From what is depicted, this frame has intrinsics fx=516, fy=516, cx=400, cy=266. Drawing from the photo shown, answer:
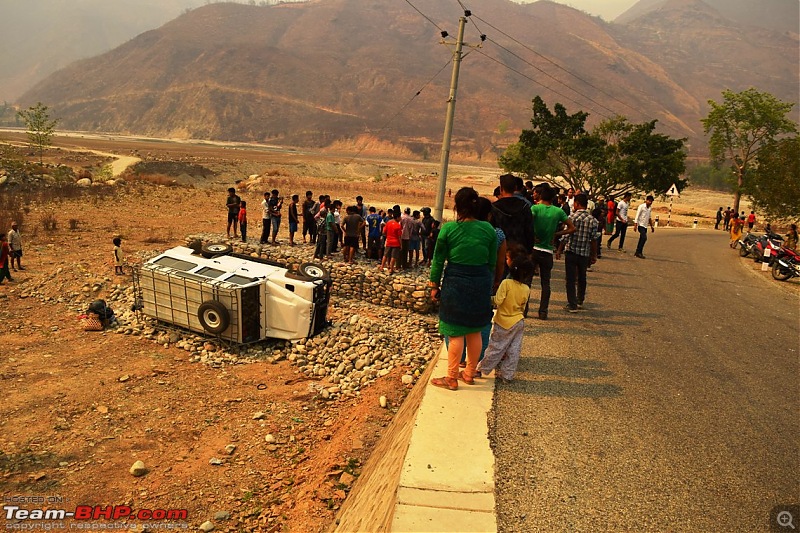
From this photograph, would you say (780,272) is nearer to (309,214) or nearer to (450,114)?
(450,114)

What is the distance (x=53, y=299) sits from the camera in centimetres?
1319

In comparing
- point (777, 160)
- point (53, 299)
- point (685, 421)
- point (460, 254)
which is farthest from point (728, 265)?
point (53, 299)

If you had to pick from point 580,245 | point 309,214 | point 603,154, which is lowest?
point 309,214

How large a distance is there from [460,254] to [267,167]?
50195 mm

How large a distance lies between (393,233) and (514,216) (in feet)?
22.5

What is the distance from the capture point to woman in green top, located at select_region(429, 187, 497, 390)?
475 cm

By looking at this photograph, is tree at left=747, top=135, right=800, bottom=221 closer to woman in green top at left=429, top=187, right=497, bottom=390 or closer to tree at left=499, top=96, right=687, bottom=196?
→ tree at left=499, top=96, right=687, bottom=196

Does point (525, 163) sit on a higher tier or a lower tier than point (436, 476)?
higher

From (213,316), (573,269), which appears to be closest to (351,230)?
(213,316)

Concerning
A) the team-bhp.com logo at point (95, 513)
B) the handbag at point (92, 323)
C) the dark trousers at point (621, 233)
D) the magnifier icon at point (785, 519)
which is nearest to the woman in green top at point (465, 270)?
the magnifier icon at point (785, 519)

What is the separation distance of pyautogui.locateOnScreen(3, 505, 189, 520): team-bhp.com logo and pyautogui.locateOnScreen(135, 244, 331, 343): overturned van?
178 inches

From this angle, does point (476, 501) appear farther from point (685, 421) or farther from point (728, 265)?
point (728, 265)

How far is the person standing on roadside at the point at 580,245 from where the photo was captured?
26.2 feet

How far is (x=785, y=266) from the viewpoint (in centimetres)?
1461
